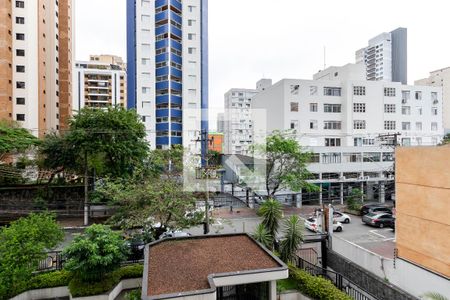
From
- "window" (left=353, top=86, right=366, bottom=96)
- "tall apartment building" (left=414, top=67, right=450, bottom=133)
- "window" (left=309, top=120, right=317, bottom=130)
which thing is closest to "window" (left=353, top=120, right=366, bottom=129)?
"window" (left=353, top=86, right=366, bottom=96)

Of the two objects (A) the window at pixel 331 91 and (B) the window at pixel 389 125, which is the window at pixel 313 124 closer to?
(A) the window at pixel 331 91

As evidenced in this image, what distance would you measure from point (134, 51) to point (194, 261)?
105ft

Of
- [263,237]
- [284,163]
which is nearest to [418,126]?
[284,163]

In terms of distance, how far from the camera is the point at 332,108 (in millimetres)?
29625

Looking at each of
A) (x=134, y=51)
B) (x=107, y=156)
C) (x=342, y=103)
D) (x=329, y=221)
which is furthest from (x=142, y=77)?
(x=329, y=221)

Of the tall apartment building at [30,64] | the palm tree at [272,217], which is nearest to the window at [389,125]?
the palm tree at [272,217]

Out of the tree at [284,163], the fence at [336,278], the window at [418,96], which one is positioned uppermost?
the window at [418,96]

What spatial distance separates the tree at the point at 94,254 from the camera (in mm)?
9586

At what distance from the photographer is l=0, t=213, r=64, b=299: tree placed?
9.31 m

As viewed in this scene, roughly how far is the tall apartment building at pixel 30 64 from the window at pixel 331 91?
27.8 m

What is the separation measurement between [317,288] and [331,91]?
23.5 meters

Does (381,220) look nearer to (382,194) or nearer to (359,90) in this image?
(382,194)

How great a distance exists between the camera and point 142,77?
116 ft

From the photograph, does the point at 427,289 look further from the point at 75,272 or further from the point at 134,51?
the point at 134,51
